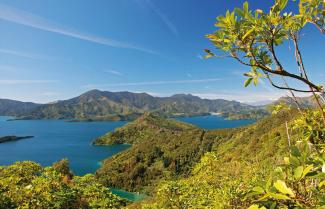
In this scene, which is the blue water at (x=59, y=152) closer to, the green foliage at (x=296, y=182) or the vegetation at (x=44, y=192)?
the vegetation at (x=44, y=192)

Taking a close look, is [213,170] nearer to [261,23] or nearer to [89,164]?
[261,23]

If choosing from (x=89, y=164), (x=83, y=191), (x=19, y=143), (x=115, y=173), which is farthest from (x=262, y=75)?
(x=19, y=143)

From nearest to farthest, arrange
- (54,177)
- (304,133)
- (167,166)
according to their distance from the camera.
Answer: (304,133) < (54,177) < (167,166)

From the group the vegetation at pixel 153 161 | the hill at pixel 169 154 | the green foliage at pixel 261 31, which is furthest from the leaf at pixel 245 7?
the vegetation at pixel 153 161

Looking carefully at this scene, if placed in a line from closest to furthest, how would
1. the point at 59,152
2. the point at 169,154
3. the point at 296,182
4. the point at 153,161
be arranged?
the point at 296,182, the point at 153,161, the point at 169,154, the point at 59,152

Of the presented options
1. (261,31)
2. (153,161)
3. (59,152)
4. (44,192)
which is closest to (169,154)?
(153,161)

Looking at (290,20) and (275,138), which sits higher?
(290,20)

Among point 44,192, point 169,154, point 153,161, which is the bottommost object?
point 153,161

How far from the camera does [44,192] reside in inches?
389

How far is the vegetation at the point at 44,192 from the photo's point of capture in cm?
965

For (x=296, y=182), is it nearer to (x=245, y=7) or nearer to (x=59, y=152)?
(x=245, y=7)

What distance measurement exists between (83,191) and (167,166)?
107 metres

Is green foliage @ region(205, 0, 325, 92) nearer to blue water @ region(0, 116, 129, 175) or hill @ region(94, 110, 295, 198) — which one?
hill @ region(94, 110, 295, 198)

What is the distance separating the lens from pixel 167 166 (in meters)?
117
